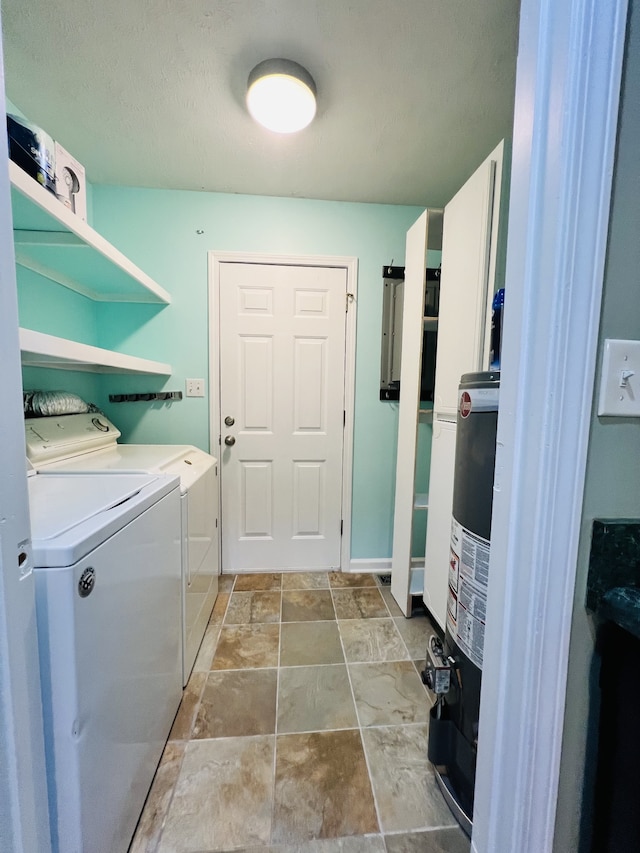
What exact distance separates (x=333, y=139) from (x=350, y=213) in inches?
22.4

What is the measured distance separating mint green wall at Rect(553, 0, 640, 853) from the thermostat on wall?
1.42 metres

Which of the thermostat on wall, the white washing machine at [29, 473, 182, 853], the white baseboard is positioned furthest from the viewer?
the white baseboard

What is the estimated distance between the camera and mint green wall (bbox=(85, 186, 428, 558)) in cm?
204

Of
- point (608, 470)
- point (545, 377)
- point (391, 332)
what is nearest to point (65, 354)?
point (545, 377)

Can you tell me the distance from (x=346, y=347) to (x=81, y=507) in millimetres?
1748

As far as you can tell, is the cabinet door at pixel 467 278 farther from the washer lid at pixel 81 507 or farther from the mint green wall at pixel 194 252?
the washer lid at pixel 81 507

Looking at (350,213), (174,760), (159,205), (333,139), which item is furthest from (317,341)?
(174,760)

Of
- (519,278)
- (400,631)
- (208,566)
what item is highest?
(519,278)

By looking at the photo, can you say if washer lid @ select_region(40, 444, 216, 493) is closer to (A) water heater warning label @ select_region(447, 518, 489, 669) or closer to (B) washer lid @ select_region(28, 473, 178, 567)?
(B) washer lid @ select_region(28, 473, 178, 567)

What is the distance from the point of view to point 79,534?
2.20ft

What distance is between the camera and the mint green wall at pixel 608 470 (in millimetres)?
446

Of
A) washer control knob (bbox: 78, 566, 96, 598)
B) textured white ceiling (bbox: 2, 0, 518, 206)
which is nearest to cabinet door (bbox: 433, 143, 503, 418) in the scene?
textured white ceiling (bbox: 2, 0, 518, 206)

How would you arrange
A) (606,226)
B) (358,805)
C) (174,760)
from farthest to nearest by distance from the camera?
1. (174,760)
2. (358,805)
3. (606,226)

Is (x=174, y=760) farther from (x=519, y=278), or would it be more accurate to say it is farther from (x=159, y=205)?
(x=159, y=205)
